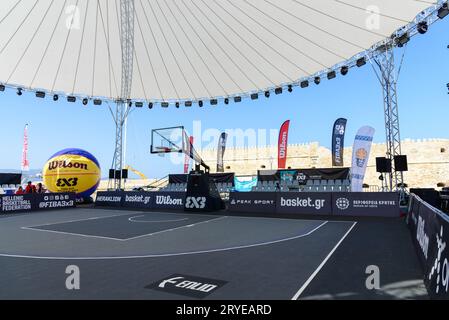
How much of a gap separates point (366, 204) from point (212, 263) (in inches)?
449

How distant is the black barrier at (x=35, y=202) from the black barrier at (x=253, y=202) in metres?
12.5

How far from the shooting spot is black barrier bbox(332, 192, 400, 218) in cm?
1423

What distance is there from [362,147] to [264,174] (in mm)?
13381

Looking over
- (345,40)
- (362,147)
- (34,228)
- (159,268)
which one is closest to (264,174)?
(362,147)

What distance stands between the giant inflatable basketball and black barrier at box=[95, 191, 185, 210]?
1536mm

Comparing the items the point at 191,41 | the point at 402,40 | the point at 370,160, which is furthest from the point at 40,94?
the point at 370,160

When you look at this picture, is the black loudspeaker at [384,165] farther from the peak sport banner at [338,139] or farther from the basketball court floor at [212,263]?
the peak sport banner at [338,139]

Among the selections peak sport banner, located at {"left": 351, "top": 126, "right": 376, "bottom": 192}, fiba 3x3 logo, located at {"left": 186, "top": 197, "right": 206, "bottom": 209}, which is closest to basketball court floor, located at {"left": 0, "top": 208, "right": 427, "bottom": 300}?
fiba 3x3 logo, located at {"left": 186, "top": 197, "right": 206, "bottom": 209}

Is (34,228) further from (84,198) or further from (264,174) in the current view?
(264,174)

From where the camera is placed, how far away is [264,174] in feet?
109

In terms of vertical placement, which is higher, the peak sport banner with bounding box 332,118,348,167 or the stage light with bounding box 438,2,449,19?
the stage light with bounding box 438,2,449,19

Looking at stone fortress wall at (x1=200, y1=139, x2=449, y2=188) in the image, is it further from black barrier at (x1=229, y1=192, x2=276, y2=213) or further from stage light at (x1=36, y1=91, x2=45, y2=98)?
stage light at (x1=36, y1=91, x2=45, y2=98)

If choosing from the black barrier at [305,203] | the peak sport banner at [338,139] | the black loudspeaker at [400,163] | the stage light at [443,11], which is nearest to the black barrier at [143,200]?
the black barrier at [305,203]

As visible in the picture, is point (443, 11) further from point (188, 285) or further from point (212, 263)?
point (188, 285)
